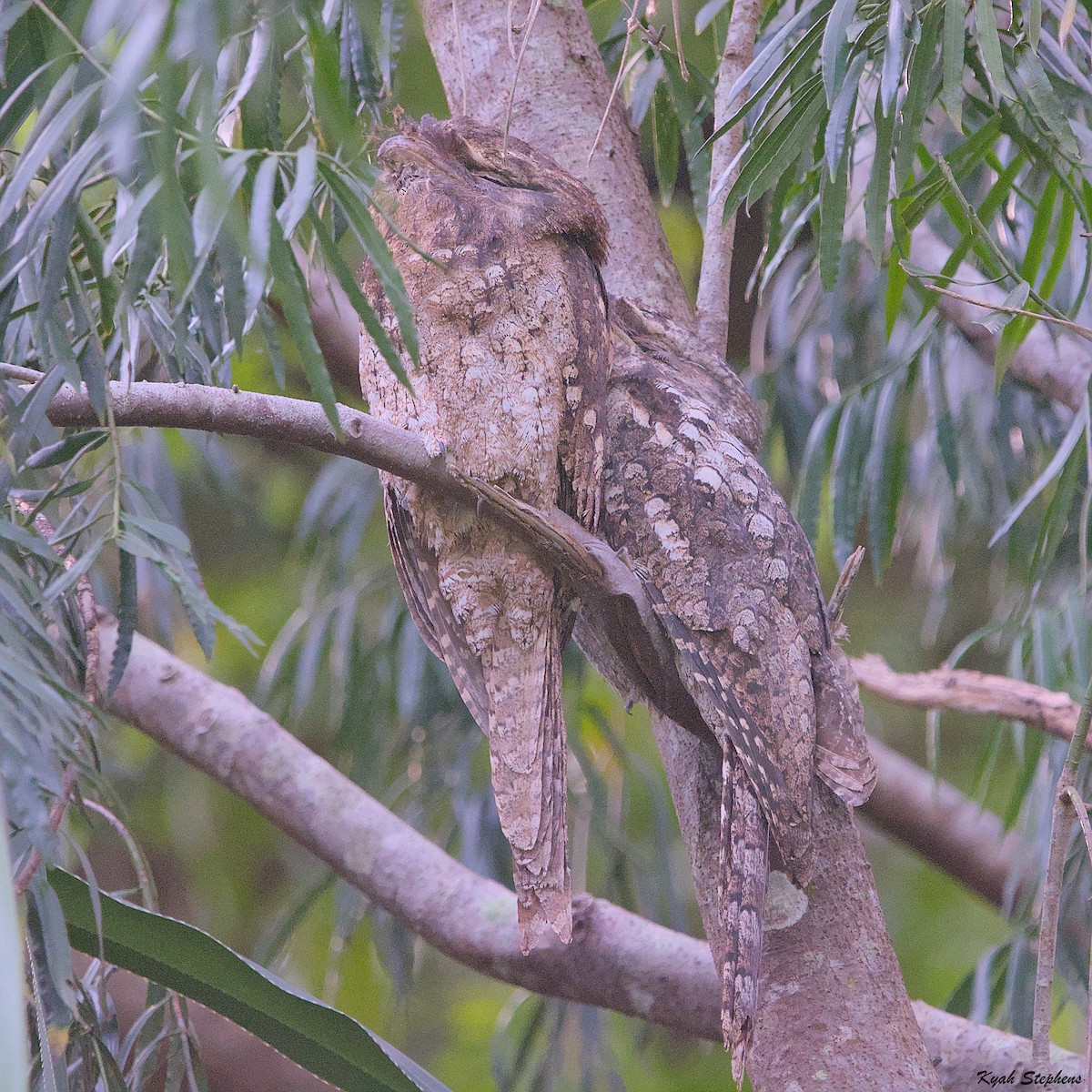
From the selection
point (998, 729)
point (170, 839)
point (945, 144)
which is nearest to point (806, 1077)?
point (998, 729)

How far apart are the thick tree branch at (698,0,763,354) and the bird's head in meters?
0.26

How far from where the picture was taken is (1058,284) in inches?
112

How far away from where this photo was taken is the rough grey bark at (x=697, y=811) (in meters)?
1.59

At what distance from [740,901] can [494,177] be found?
1051mm

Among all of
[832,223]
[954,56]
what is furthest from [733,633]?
[954,56]

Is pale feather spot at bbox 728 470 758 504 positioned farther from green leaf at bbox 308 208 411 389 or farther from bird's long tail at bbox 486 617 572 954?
green leaf at bbox 308 208 411 389

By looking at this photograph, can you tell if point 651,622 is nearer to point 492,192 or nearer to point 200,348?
point 492,192

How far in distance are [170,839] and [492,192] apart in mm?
3767

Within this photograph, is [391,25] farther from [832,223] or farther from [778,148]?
[832,223]

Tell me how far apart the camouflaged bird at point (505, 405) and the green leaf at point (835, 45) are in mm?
387

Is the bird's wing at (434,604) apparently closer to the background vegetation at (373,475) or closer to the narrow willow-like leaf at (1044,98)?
the background vegetation at (373,475)

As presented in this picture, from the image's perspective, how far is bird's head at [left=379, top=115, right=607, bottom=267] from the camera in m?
1.59

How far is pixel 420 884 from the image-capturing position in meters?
2.31

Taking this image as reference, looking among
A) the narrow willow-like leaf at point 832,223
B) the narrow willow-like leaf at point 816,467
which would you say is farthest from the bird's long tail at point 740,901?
the narrow willow-like leaf at point 816,467
